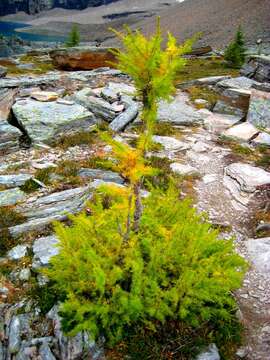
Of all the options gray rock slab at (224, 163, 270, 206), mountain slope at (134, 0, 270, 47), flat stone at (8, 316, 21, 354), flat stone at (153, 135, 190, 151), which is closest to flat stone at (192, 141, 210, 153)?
flat stone at (153, 135, 190, 151)

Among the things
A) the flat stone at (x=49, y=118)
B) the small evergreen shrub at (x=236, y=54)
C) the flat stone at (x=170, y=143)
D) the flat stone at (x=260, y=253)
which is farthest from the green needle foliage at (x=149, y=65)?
the small evergreen shrub at (x=236, y=54)

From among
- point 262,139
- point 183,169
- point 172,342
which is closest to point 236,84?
point 262,139

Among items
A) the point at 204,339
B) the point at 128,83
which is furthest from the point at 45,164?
the point at 128,83

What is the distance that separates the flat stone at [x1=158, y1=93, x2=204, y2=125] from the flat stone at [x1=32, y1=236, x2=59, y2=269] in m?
11.6

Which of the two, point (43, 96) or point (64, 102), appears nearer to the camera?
point (64, 102)

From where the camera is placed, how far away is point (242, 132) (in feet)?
60.0

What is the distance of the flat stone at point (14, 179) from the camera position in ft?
40.2

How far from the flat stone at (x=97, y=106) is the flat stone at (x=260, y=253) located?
1057 centimetres

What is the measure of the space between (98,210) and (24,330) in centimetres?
278

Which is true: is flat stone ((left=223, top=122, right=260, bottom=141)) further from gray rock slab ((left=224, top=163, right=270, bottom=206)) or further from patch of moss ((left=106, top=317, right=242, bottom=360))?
patch of moss ((left=106, top=317, right=242, bottom=360))

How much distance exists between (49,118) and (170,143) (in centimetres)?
551

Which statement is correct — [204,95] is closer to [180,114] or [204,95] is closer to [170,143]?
[180,114]

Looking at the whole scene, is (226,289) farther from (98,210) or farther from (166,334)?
(98,210)

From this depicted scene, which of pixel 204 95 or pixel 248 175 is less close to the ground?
pixel 248 175
